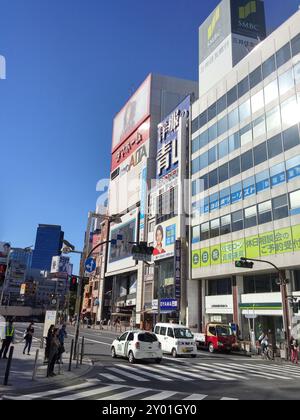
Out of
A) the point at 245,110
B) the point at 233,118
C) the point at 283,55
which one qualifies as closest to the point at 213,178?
the point at 233,118

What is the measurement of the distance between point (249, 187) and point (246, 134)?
600 cm

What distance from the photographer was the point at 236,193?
38875 mm

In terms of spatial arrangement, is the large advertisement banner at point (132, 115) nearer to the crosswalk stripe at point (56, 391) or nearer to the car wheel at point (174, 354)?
the car wheel at point (174, 354)

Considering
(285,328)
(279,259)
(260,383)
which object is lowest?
(260,383)

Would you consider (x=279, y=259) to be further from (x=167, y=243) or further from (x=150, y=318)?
(x=150, y=318)

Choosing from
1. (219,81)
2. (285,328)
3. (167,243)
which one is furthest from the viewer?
(167,243)

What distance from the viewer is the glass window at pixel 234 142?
39975mm

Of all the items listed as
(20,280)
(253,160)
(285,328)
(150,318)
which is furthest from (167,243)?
(20,280)

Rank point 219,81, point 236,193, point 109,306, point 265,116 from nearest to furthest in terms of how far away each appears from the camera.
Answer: point 265,116
point 236,193
point 219,81
point 109,306

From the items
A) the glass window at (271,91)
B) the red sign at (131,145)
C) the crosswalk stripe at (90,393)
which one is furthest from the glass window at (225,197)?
the red sign at (131,145)

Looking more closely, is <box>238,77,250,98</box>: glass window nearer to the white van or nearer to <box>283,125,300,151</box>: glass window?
<box>283,125,300,151</box>: glass window

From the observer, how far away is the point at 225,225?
132 ft

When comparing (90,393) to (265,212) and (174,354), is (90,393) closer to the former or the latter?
(174,354)
